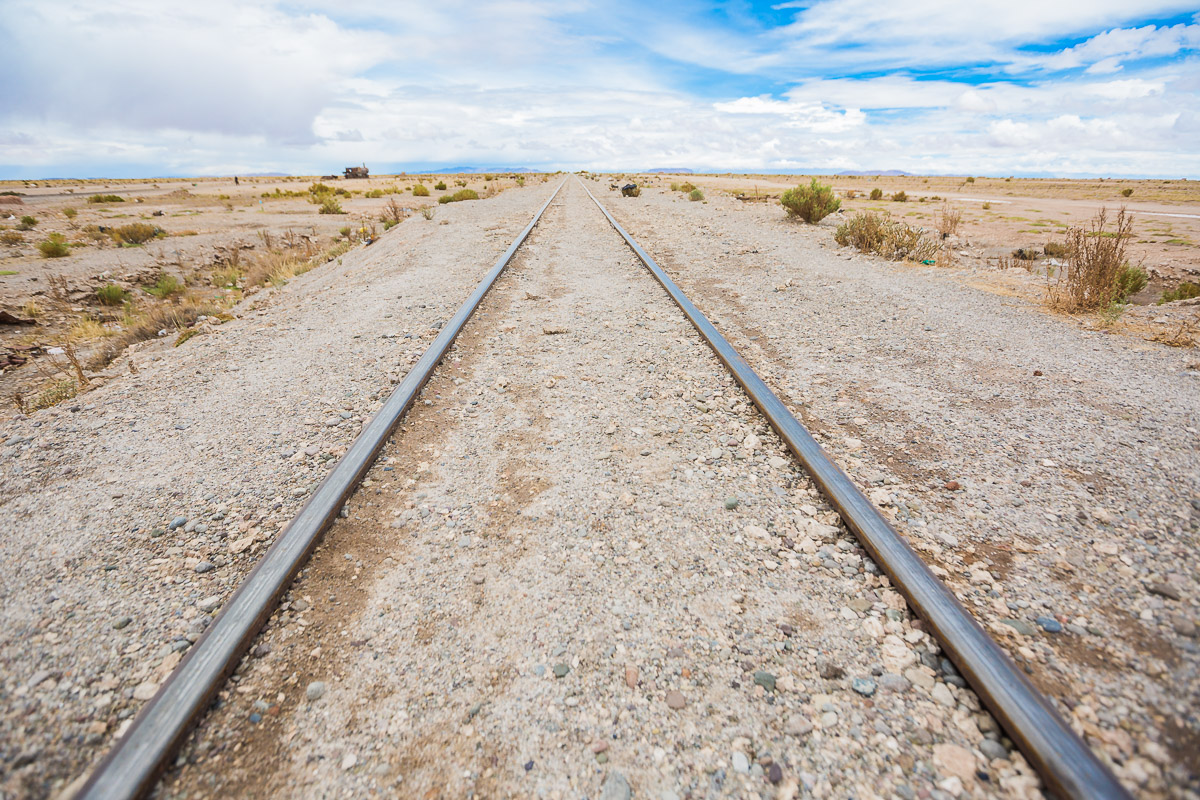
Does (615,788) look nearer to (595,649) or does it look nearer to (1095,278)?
(595,649)

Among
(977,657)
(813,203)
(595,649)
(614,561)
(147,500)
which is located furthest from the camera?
(813,203)

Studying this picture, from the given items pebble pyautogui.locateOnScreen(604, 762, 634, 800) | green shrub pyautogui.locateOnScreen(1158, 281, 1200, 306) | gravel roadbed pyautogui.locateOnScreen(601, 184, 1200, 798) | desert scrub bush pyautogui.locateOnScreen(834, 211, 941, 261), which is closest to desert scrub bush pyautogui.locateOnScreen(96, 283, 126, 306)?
gravel roadbed pyautogui.locateOnScreen(601, 184, 1200, 798)

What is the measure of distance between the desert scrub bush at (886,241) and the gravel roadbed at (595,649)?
25.1ft

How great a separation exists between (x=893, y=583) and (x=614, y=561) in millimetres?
1266

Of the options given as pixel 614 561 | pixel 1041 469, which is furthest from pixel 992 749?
pixel 1041 469

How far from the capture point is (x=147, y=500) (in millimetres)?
2947

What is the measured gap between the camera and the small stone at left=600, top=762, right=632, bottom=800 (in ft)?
5.40

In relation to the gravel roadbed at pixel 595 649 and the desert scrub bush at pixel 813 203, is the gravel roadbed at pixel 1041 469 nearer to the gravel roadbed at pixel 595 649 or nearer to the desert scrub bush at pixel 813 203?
the gravel roadbed at pixel 595 649

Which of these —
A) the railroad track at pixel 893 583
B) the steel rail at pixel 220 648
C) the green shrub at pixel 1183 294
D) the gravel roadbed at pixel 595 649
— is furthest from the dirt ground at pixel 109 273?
the green shrub at pixel 1183 294

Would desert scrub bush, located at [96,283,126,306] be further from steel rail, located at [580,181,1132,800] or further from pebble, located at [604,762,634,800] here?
pebble, located at [604,762,634,800]

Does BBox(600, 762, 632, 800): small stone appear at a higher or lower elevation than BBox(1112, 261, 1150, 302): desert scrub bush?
lower

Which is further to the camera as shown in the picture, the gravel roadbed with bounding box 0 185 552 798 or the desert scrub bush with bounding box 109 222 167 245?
the desert scrub bush with bounding box 109 222 167 245

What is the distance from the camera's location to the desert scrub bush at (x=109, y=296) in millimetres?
9656

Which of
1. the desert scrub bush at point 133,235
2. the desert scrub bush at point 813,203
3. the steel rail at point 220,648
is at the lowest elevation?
the steel rail at point 220,648
